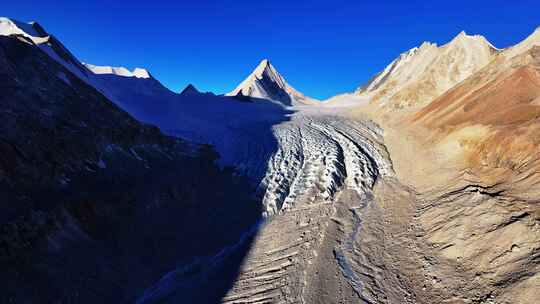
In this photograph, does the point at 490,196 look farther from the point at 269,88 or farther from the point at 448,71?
the point at 269,88

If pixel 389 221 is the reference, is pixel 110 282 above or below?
below

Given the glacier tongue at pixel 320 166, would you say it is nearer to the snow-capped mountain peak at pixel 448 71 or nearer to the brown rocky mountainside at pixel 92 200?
Result: the brown rocky mountainside at pixel 92 200

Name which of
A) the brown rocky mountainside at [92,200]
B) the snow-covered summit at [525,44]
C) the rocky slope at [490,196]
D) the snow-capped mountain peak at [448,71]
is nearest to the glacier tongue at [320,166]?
the brown rocky mountainside at [92,200]

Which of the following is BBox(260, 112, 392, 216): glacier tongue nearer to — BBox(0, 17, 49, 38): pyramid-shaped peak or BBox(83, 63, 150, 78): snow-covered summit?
BBox(0, 17, 49, 38): pyramid-shaped peak

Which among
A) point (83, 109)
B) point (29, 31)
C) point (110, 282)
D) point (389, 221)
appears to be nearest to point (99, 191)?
point (110, 282)

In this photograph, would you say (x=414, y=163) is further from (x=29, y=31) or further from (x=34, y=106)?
(x=29, y=31)
